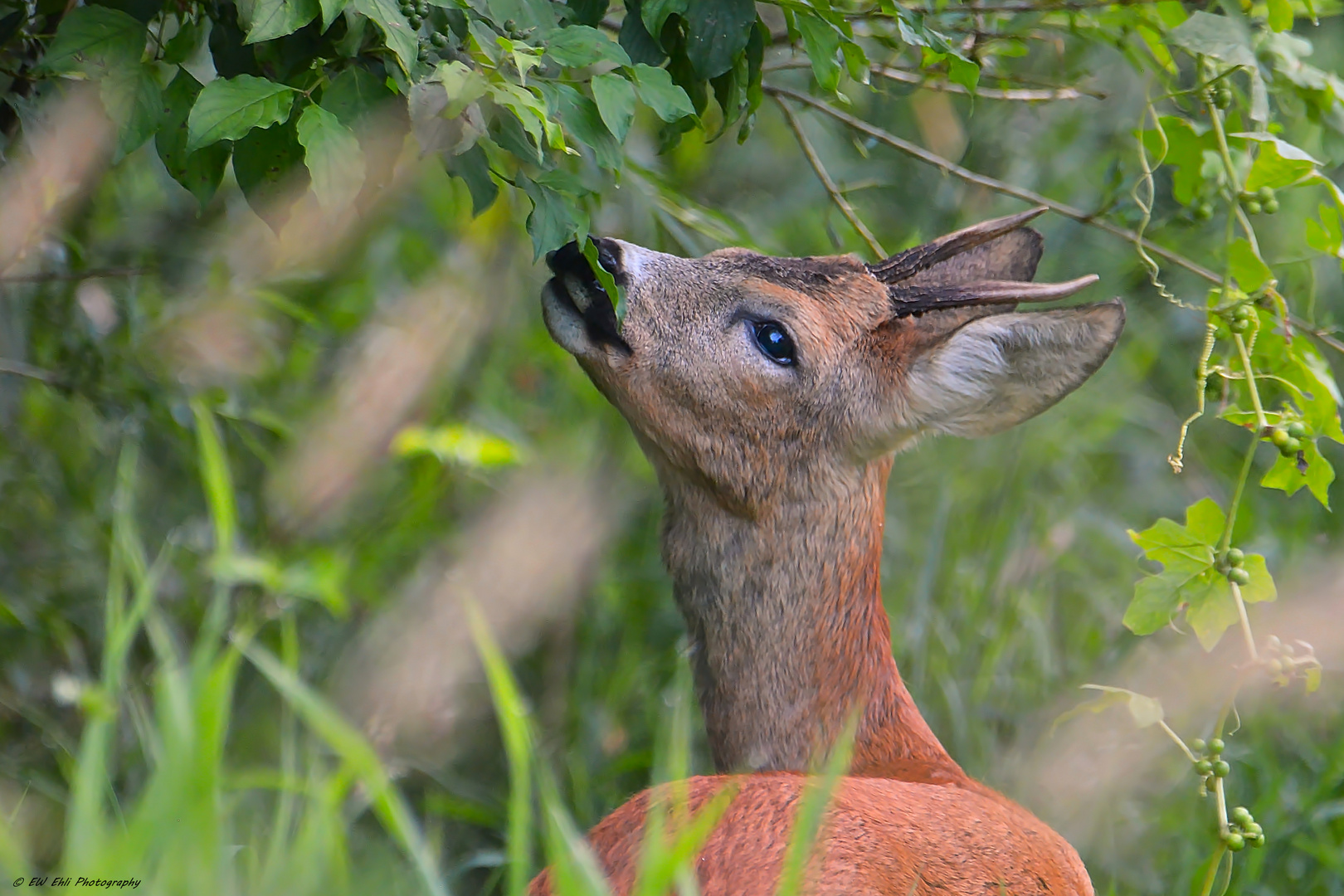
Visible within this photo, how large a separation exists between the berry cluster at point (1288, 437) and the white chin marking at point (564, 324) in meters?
1.34

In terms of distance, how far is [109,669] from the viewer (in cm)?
151

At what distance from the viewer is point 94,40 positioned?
2.12 m

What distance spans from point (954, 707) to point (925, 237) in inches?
58.0

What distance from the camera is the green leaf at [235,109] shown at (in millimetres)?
1934

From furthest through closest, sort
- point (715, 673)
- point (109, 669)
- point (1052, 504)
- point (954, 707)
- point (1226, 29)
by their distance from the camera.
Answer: point (1052, 504)
point (954, 707)
point (715, 673)
point (1226, 29)
point (109, 669)

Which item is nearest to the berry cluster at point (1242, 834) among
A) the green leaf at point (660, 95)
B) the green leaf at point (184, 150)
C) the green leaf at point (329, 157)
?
the green leaf at point (660, 95)

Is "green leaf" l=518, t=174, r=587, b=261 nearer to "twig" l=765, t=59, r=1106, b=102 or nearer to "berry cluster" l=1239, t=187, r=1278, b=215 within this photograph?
"twig" l=765, t=59, r=1106, b=102

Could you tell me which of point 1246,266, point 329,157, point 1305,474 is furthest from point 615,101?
point 1305,474

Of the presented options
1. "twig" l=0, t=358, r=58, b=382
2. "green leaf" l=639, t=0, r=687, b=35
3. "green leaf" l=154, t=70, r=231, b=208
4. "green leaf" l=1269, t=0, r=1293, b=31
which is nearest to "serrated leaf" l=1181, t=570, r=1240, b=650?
"green leaf" l=1269, t=0, r=1293, b=31

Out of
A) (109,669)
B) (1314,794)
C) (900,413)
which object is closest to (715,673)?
(900,413)

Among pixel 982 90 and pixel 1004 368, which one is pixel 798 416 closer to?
pixel 1004 368

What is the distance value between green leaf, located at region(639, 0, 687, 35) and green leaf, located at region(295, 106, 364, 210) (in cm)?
63

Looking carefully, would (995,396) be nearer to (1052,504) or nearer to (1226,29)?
(1226,29)

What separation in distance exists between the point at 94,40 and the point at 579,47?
2.47ft
